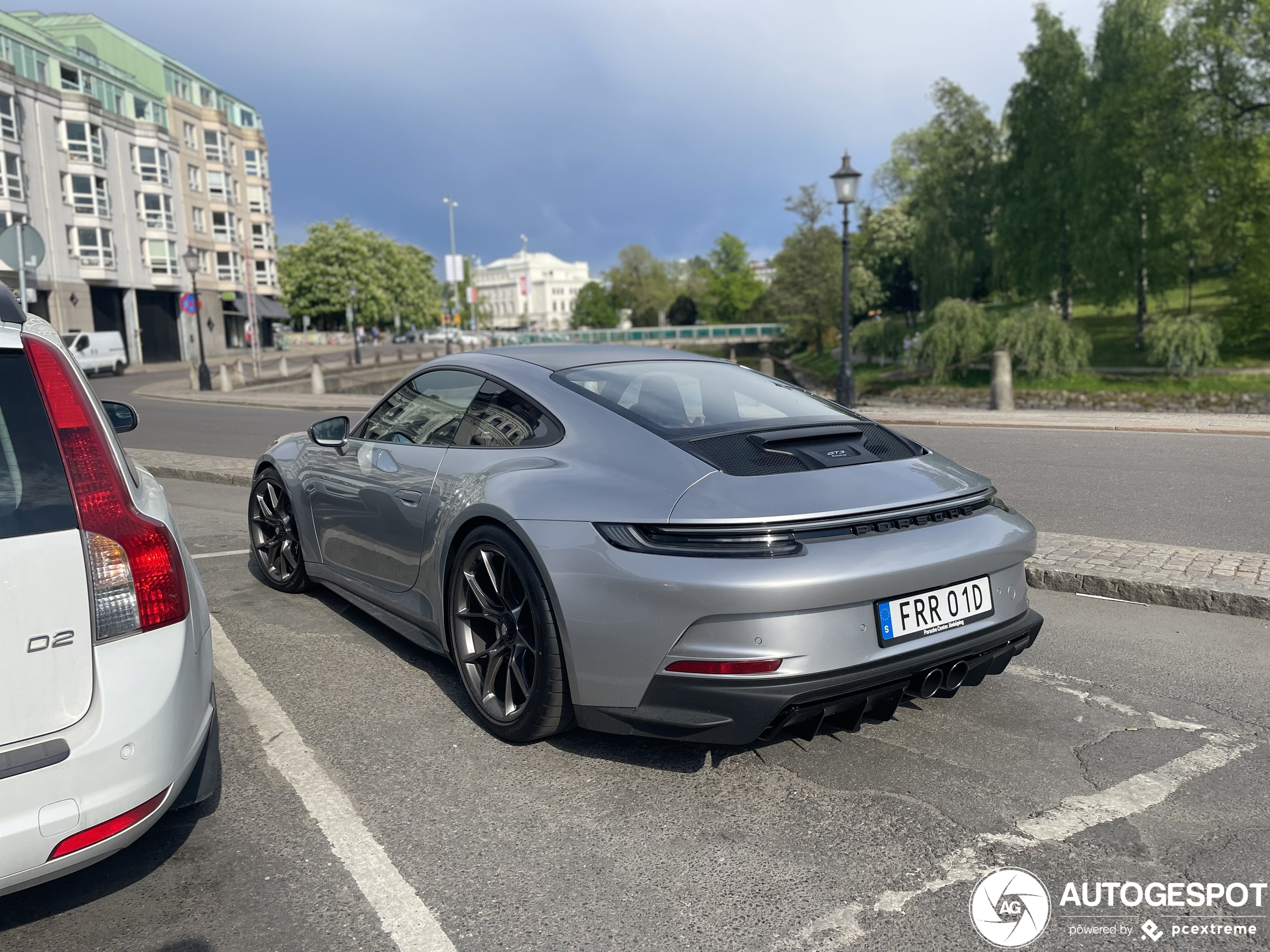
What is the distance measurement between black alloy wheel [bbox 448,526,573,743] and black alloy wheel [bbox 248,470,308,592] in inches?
78.5

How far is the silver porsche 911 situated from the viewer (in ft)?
9.54

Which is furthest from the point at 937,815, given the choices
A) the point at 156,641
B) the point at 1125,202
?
the point at 1125,202

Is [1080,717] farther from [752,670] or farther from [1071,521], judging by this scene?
[1071,521]

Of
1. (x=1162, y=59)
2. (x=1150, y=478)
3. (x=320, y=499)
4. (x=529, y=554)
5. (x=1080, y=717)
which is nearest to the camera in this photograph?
(x=529, y=554)

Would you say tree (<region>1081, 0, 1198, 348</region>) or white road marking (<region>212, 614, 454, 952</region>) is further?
tree (<region>1081, 0, 1198, 348</region>)

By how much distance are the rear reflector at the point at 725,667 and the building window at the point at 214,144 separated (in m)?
78.2

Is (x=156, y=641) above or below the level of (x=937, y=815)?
above

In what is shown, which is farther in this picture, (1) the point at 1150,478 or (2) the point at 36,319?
(1) the point at 1150,478

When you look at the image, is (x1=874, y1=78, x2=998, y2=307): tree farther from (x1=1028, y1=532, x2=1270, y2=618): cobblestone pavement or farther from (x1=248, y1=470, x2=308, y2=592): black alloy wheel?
(x1=248, y1=470, x2=308, y2=592): black alloy wheel

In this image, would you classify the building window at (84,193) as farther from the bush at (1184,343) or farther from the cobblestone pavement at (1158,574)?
the cobblestone pavement at (1158,574)

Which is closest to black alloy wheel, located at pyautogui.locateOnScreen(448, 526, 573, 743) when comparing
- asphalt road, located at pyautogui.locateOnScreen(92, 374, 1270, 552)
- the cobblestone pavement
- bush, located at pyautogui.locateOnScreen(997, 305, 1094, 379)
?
the cobblestone pavement

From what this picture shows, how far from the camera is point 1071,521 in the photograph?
7.57 m

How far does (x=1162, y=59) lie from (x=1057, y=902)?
32728 mm

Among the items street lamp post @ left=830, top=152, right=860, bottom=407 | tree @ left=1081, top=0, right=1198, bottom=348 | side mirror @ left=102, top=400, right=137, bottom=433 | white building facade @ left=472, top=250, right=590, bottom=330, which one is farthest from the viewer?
white building facade @ left=472, top=250, right=590, bottom=330
